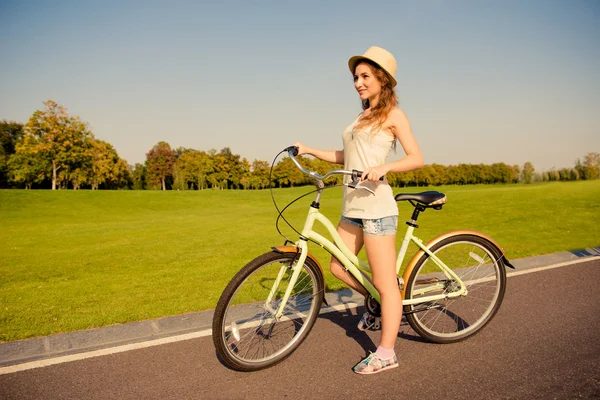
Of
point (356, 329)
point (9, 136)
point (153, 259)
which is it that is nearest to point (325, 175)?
point (356, 329)

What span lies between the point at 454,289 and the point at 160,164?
3653 inches

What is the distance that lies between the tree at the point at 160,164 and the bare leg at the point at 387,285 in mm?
90752

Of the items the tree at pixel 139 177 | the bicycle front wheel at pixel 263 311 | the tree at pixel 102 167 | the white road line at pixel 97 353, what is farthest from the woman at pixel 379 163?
the tree at pixel 139 177

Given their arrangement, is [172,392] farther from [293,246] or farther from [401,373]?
[401,373]

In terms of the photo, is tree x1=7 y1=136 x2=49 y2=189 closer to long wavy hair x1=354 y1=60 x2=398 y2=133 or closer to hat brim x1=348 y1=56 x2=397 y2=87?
hat brim x1=348 y1=56 x2=397 y2=87

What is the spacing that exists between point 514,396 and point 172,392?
239cm

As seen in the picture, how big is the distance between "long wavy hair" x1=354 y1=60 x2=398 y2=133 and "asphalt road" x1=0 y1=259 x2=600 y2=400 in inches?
76.5

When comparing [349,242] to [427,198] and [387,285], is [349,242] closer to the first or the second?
[387,285]

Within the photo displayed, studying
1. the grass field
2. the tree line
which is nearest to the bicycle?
the grass field

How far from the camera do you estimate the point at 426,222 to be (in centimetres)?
1354

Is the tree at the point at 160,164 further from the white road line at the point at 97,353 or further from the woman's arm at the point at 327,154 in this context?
the woman's arm at the point at 327,154

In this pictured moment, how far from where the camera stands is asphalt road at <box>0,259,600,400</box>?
2.71 m

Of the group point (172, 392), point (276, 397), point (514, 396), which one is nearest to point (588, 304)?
point (514, 396)

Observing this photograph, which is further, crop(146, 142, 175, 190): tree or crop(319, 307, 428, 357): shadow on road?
crop(146, 142, 175, 190): tree
